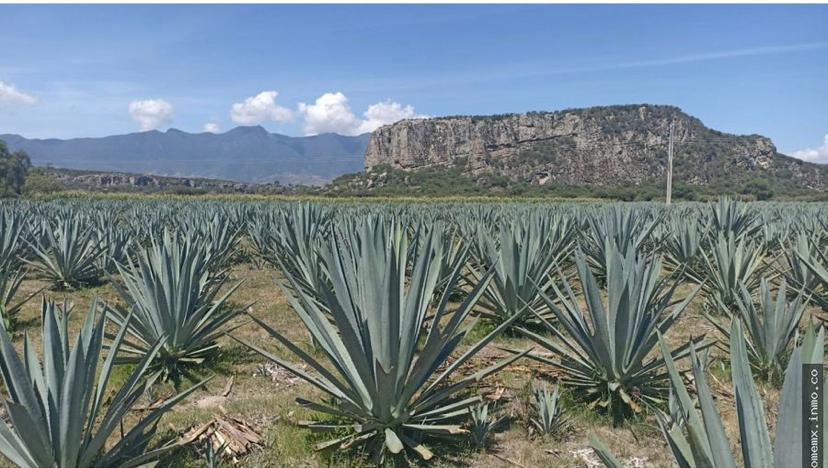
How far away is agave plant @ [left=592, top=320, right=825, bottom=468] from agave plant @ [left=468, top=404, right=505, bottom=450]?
1.15 meters

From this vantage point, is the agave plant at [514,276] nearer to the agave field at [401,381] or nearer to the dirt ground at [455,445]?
the agave field at [401,381]

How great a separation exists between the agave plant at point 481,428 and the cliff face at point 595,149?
191 ft

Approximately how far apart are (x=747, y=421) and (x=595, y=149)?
70.6 metres

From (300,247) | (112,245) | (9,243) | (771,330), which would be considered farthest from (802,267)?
(9,243)

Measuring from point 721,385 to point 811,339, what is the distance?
244 cm

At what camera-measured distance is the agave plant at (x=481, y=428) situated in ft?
8.32

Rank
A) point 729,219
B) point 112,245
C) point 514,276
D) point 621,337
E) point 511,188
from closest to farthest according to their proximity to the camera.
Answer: point 621,337 < point 514,276 < point 112,245 < point 729,219 < point 511,188

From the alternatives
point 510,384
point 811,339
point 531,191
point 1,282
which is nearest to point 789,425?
point 811,339

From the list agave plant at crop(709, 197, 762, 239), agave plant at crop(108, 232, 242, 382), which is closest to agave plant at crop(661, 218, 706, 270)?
agave plant at crop(709, 197, 762, 239)

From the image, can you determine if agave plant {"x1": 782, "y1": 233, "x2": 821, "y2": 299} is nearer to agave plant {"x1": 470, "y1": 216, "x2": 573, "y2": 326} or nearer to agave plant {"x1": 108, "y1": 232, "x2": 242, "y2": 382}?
agave plant {"x1": 470, "y1": 216, "x2": 573, "y2": 326}

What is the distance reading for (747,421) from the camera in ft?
4.47

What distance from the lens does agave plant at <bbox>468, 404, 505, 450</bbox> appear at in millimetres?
2537

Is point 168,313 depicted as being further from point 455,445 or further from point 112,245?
point 112,245

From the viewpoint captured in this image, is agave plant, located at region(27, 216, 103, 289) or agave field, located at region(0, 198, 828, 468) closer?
agave field, located at region(0, 198, 828, 468)
